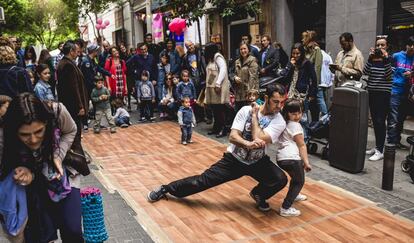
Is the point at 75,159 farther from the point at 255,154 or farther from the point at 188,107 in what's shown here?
the point at 188,107

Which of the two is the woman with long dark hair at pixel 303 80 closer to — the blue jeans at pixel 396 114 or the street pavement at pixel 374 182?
the street pavement at pixel 374 182

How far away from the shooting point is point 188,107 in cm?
827

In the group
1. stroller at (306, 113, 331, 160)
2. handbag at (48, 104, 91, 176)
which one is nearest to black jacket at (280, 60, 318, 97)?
stroller at (306, 113, 331, 160)

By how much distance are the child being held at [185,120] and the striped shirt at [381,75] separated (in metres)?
3.38

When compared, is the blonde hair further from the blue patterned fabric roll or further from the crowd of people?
the blue patterned fabric roll

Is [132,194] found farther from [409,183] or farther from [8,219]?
[409,183]

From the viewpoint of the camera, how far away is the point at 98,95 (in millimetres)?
9328

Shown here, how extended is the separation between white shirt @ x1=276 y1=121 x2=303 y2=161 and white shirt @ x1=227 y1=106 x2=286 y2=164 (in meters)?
0.17

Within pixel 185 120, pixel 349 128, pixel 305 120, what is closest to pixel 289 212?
pixel 349 128

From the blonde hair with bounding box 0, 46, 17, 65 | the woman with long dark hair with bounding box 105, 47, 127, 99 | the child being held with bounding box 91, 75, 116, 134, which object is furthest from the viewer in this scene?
the woman with long dark hair with bounding box 105, 47, 127, 99

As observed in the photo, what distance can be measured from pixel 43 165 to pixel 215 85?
19.9 ft

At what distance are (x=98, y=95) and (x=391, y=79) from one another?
5.98m

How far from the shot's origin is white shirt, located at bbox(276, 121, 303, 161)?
458 cm

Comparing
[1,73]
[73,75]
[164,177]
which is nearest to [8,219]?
[1,73]
